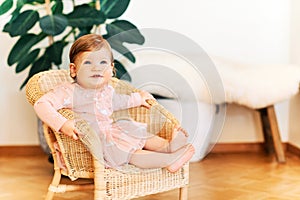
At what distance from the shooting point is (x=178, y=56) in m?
3.71

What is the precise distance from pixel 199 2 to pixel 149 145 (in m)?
1.61

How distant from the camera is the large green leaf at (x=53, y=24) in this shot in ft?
10.6

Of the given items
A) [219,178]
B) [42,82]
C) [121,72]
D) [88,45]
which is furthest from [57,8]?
[219,178]

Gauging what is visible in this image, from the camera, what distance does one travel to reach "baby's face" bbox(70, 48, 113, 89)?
248 centimetres

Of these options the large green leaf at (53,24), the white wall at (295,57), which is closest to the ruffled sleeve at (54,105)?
the large green leaf at (53,24)

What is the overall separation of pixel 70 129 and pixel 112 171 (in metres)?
0.24

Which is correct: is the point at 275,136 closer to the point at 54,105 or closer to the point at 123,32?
the point at 123,32

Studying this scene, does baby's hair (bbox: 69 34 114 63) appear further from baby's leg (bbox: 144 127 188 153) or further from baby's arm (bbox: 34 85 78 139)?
baby's leg (bbox: 144 127 188 153)

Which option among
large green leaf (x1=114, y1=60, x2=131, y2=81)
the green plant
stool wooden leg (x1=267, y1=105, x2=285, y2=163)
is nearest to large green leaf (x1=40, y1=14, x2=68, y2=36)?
the green plant

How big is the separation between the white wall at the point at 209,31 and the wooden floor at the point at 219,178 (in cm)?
29

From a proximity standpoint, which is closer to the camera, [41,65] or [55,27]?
[55,27]

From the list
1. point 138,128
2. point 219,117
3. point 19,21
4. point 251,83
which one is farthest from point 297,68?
point 19,21

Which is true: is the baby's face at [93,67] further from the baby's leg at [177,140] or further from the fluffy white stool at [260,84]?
the fluffy white stool at [260,84]

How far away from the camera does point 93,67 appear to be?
2.48 meters
